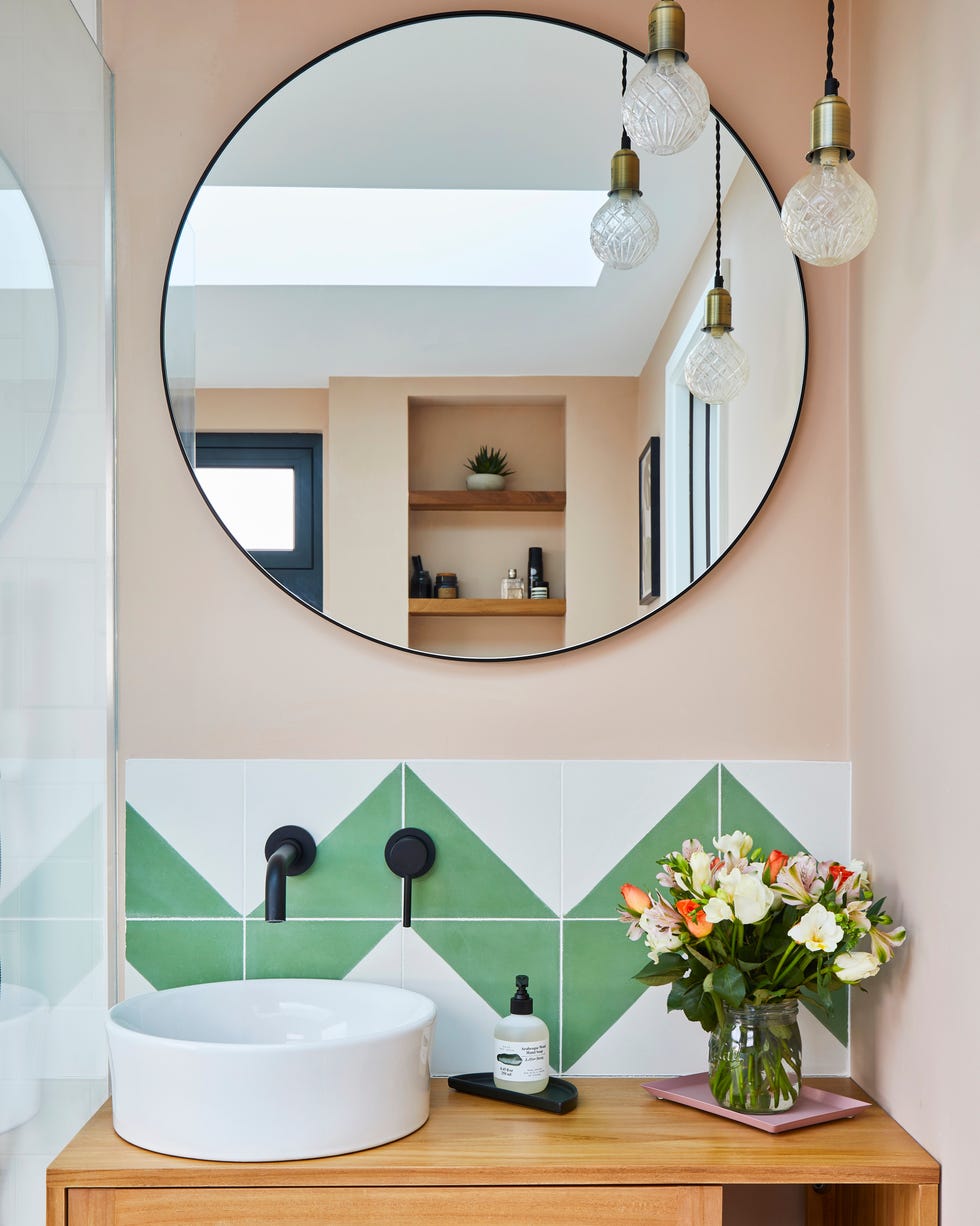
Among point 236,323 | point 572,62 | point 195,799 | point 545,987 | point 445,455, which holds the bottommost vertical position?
point 545,987

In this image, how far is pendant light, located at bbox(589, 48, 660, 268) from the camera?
1.74 m

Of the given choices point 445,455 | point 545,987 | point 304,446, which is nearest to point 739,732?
point 545,987

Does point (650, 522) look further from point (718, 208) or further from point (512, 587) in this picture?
point (718, 208)

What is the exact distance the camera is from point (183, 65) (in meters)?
1.83

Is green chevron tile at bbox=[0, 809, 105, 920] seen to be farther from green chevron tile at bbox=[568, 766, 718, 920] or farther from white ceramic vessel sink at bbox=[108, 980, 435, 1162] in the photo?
green chevron tile at bbox=[568, 766, 718, 920]

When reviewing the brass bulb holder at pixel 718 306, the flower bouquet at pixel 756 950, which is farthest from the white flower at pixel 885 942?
the brass bulb holder at pixel 718 306

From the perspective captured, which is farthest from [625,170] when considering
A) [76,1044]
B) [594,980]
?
[76,1044]

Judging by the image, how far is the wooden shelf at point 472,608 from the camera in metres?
1.79

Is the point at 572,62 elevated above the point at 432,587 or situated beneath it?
elevated above

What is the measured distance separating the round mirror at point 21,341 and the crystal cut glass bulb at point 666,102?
0.74 meters

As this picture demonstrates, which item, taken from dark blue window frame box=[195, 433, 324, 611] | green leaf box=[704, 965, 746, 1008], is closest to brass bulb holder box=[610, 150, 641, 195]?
dark blue window frame box=[195, 433, 324, 611]

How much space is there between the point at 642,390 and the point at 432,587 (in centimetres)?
43

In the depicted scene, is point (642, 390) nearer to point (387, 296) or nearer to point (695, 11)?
point (387, 296)

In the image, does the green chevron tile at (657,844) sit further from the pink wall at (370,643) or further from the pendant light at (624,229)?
the pendant light at (624,229)
